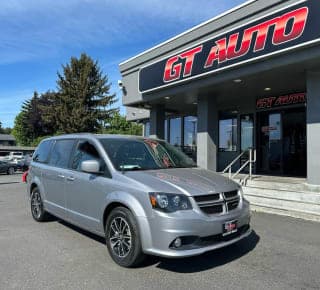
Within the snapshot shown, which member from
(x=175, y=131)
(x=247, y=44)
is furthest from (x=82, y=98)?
(x=247, y=44)

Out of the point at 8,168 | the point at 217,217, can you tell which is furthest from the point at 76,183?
the point at 8,168

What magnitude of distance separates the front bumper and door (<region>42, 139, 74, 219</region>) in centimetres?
246

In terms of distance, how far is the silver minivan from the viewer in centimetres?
463

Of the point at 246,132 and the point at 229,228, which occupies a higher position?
the point at 246,132

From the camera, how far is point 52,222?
7859mm

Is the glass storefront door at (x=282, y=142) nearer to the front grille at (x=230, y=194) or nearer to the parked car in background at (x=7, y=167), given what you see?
the front grille at (x=230, y=194)

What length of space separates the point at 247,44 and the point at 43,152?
5.96 meters

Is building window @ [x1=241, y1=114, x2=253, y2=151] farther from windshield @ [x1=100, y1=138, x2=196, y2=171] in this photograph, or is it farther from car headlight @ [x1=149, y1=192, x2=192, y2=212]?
car headlight @ [x1=149, y1=192, x2=192, y2=212]

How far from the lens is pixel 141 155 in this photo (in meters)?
6.04

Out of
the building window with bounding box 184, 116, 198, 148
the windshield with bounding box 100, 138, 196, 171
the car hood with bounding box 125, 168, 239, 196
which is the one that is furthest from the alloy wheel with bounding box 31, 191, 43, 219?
the building window with bounding box 184, 116, 198, 148

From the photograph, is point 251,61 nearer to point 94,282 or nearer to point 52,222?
point 52,222

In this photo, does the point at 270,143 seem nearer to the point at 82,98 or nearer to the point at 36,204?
the point at 36,204

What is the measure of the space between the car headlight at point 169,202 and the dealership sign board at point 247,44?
18.3ft

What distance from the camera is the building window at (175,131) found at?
19875 millimetres
